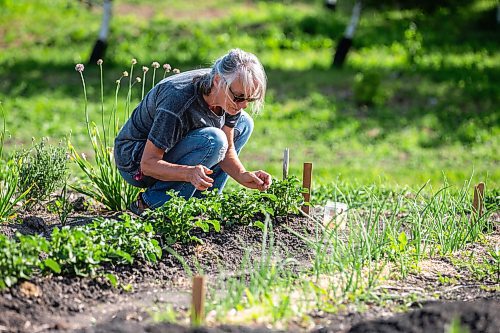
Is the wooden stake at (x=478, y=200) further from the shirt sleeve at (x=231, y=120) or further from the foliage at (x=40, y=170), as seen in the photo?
the foliage at (x=40, y=170)

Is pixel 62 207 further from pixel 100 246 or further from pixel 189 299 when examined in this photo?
pixel 189 299

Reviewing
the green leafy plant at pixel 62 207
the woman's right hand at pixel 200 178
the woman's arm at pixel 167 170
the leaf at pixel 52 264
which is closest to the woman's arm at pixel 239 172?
the woman's arm at pixel 167 170

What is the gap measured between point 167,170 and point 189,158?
30 cm

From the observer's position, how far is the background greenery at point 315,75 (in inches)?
353

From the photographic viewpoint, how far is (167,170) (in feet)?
14.9

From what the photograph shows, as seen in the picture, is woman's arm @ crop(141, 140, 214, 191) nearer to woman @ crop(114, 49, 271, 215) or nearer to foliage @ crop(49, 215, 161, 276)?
woman @ crop(114, 49, 271, 215)

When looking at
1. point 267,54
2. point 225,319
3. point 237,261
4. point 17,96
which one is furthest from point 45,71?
point 225,319

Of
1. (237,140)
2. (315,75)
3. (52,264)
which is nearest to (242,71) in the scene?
(237,140)

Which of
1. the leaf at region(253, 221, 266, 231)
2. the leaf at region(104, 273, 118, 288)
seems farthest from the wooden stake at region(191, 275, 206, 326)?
the leaf at region(253, 221, 266, 231)

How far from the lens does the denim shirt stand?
4602 millimetres

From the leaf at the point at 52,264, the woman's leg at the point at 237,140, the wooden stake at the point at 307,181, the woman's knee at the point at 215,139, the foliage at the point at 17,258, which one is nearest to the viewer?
the foliage at the point at 17,258

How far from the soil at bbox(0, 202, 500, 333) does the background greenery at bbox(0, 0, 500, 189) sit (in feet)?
7.03

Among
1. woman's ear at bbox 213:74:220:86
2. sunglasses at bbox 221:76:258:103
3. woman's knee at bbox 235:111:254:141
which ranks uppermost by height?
woman's ear at bbox 213:74:220:86

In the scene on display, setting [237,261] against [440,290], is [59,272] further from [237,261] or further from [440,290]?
[440,290]
